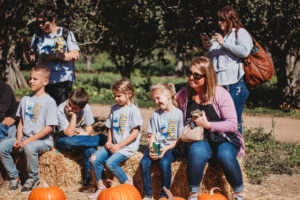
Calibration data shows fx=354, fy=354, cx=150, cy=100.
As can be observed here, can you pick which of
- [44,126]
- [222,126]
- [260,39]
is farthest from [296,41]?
[44,126]

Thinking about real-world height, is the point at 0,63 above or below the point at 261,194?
above

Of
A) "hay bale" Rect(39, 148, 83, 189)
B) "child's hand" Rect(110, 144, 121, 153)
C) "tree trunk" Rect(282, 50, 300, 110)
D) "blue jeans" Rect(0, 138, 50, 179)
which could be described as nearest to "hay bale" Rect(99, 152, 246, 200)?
"child's hand" Rect(110, 144, 121, 153)

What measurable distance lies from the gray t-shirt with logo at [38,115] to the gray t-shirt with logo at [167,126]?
136 centimetres

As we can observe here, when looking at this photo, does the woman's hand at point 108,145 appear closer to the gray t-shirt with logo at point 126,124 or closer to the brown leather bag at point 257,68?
the gray t-shirt with logo at point 126,124

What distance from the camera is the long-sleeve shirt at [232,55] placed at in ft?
14.4

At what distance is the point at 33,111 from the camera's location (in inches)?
183

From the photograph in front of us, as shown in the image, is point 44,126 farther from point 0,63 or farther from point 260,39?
point 260,39

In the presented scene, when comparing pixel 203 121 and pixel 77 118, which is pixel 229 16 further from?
pixel 77 118

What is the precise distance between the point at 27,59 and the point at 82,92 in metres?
1.23

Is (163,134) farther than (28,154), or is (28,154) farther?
(28,154)

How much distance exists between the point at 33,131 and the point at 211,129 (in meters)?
2.33

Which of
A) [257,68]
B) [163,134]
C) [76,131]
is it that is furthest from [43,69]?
[257,68]

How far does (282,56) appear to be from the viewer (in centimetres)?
1036

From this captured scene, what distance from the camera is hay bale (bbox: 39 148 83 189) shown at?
181 inches
